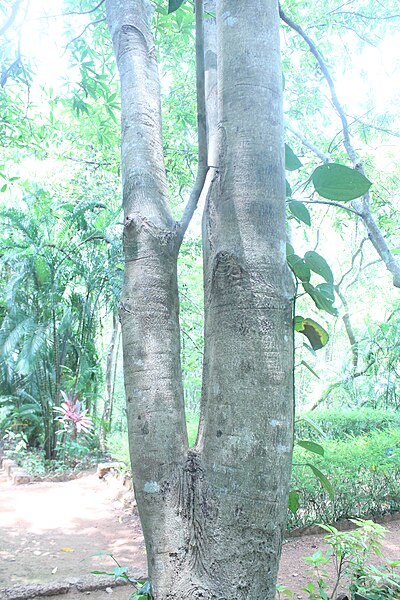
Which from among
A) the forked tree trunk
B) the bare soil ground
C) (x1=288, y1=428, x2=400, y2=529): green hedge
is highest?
the forked tree trunk

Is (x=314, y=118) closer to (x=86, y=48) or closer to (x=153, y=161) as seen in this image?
(x=86, y=48)

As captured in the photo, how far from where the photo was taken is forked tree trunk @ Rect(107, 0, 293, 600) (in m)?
0.84

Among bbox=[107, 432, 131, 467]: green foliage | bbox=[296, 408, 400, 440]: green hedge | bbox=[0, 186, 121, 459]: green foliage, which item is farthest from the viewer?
bbox=[0, 186, 121, 459]: green foliage

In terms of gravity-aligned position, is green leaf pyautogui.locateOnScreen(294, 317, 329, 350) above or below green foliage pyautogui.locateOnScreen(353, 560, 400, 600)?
above

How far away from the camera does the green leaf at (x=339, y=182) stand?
1.07 meters

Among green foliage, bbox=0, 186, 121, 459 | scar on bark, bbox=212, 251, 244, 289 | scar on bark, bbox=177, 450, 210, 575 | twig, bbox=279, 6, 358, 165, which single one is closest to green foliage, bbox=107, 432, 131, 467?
green foliage, bbox=0, 186, 121, 459

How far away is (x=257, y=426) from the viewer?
2.79ft

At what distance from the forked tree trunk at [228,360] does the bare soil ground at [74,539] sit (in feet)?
8.88

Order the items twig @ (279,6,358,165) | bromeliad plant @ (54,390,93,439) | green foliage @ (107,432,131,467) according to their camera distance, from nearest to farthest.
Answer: twig @ (279,6,358,165) → green foliage @ (107,432,131,467) → bromeliad plant @ (54,390,93,439)

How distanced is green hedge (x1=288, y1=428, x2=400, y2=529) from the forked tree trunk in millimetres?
3856

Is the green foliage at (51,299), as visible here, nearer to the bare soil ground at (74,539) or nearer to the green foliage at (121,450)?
the green foliage at (121,450)

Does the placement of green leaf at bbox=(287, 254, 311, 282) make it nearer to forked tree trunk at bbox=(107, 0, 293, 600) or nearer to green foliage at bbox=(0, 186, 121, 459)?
forked tree trunk at bbox=(107, 0, 293, 600)

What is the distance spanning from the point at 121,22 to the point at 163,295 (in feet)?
2.46

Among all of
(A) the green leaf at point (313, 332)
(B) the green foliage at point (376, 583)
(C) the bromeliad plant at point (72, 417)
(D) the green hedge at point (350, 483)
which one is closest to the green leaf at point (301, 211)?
(A) the green leaf at point (313, 332)
